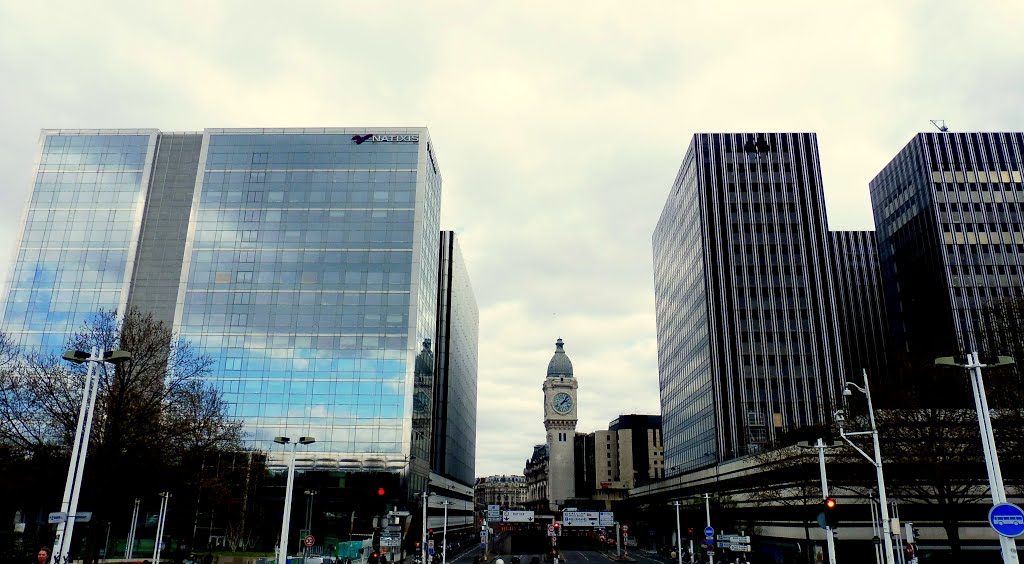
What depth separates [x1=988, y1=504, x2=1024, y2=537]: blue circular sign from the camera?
55.1 feet

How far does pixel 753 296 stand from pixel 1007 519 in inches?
3734

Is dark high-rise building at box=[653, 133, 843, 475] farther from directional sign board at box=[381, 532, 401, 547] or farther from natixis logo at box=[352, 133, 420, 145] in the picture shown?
directional sign board at box=[381, 532, 401, 547]

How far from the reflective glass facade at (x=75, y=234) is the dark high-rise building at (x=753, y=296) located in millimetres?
87691

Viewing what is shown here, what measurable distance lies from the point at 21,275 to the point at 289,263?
3802cm

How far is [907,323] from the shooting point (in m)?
118

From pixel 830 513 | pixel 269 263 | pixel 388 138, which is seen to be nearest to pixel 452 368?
pixel 269 263

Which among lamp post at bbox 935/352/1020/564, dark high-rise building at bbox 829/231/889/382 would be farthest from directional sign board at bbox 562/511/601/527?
lamp post at bbox 935/352/1020/564

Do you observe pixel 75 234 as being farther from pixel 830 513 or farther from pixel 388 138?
pixel 830 513

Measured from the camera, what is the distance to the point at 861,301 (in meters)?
131

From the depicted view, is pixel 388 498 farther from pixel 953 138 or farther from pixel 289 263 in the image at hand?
pixel 953 138

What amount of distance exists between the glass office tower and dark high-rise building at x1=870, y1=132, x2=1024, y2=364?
7903 cm

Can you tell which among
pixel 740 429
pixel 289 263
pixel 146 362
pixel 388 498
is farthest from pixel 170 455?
pixel 740 429

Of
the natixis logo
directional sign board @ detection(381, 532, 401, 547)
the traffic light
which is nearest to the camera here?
the traffic light

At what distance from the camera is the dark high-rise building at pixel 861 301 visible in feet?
406
